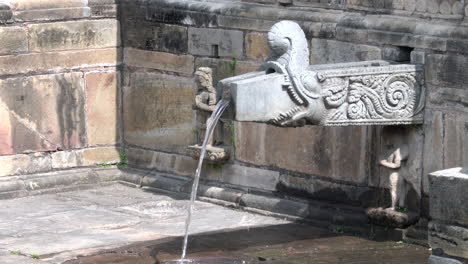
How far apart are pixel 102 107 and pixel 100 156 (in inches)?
17.0

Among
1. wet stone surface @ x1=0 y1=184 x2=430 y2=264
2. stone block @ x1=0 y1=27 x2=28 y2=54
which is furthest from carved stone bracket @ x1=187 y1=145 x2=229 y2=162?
stone block @ x1=0 y1=27 x2=28 y2=54

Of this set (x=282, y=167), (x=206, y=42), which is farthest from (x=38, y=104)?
(x=282, y=167)

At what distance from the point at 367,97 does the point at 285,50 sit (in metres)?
0.74

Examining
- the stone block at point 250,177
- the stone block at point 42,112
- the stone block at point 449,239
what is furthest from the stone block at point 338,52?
the stone block at point 42,112

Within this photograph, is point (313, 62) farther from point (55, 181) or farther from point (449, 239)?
point (55, 181)

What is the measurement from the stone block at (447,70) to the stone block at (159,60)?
2752mm

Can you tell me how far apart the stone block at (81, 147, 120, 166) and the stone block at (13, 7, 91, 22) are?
46.4 inches

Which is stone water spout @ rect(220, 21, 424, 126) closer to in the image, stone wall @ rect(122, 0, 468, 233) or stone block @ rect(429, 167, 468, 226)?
stone wall @ rect(122, 0, 468, 233)

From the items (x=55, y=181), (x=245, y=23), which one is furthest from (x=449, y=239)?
(x=55, y=181)

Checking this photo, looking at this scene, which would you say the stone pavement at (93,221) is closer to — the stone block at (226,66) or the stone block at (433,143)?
the stone block at (226,66)

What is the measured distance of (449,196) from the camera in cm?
899

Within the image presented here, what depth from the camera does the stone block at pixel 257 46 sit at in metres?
11.5

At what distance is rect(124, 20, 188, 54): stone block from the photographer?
12336mm

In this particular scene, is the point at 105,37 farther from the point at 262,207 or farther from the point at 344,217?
the point at 344,217
